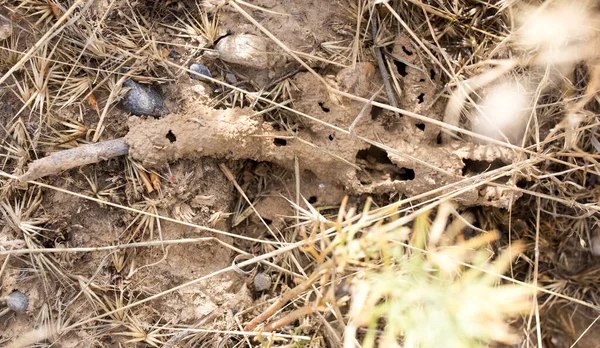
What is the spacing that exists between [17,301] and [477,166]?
189 centimetres

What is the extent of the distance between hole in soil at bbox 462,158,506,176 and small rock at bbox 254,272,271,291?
0.91 m

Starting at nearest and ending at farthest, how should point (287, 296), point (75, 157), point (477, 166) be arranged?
point (287, 296) → point (75, 157) → point (477, 166)

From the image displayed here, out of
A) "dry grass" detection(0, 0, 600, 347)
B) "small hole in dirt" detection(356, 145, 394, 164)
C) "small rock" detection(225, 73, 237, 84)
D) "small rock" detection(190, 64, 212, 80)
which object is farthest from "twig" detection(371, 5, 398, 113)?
"small rock" detection(190, 64, 212, 80)

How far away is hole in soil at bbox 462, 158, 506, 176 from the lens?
207 cm

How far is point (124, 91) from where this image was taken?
77.3 inches

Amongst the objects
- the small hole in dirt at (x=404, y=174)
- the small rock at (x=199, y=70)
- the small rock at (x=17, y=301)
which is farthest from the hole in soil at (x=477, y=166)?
the small rock at (x=17, y=301)

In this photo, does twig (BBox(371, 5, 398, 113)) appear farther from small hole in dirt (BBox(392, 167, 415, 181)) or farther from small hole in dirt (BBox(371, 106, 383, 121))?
small hole in dirt (BBox(392, 167, 415, 181))

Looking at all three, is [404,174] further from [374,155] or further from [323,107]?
[323,107]

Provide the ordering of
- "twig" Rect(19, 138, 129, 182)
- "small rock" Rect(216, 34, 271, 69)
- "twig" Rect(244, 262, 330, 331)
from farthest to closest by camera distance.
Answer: "small rock" Rect(216, 34, 271, 69), "twig" Rect(19, 138, 129, 182), "twig" Rect(244, 262, 330, 331)

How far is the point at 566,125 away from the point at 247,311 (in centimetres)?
142

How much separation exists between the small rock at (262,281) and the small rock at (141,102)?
2.48ft

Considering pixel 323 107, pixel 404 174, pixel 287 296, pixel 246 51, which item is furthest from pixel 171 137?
pixel 404 174

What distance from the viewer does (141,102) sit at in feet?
6.44

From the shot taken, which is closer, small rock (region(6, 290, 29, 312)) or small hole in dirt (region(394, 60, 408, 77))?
small rock (region(6, 290, 29, 312))
